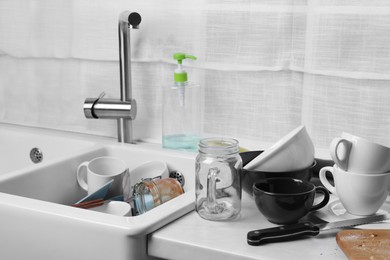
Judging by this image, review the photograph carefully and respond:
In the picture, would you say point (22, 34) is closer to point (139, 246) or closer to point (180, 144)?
point (180, 144)

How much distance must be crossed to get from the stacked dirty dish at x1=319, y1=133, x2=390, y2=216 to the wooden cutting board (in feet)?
0.33

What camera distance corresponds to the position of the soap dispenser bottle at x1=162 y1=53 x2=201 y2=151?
1.57 meters

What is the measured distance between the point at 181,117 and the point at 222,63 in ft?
0.61

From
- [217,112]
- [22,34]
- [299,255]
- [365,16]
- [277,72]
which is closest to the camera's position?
[299,255]

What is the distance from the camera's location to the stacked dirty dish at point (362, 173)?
109cm

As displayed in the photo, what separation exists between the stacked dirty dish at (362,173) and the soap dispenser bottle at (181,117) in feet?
1.72

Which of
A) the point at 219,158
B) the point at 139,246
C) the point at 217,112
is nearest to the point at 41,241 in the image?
the point at 139,246

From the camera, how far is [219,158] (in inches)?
46.1

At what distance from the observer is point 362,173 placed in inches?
43.3

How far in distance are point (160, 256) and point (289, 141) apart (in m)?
0.35

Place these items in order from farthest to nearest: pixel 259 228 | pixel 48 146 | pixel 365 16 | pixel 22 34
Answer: pixel 22 34 < pixel 48 146 < pixel 365 16 < pixel 259 228

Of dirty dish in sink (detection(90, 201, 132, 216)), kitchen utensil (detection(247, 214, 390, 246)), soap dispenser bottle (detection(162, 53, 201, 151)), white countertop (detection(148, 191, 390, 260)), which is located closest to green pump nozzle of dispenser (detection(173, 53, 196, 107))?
soap dispenser bottle (detection(162, 53, 201, 151))

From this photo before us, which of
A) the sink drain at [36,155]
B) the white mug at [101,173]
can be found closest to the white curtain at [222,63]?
the sink drain at [36,155]

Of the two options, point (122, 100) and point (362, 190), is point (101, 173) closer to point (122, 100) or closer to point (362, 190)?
point (122, 100)
